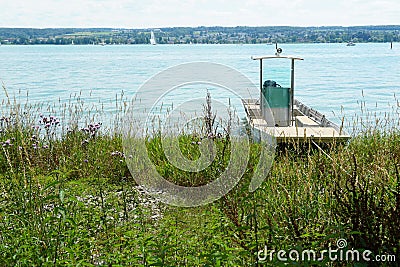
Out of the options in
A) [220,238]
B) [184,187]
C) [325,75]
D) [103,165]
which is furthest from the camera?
[325,75]

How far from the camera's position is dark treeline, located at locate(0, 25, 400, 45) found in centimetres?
3344

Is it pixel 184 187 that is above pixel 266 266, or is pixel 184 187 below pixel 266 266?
below

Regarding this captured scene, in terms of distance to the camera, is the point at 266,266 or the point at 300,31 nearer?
the point at 266,266

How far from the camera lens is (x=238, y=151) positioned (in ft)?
19.9

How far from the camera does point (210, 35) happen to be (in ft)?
117

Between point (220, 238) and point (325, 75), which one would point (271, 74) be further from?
point (325, 75)

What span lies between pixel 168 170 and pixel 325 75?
32162 mm

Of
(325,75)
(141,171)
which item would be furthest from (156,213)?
(325,75)
